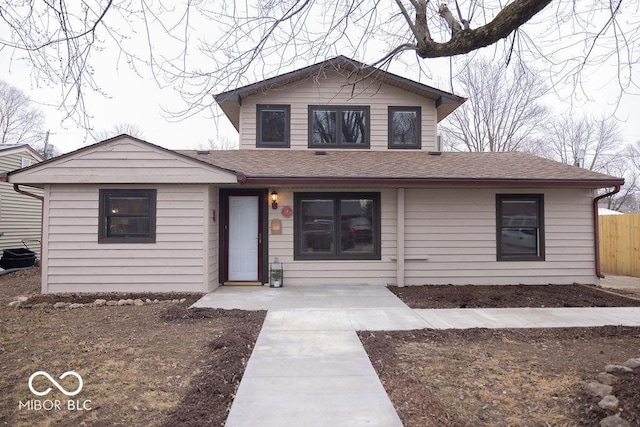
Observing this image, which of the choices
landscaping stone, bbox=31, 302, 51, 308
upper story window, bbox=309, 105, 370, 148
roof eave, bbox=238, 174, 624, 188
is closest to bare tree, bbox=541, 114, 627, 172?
roof eave, bbox=238, 174, 624, 188

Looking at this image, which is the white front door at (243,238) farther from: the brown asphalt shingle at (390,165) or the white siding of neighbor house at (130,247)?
the white siding of neighbor house at (130,247)

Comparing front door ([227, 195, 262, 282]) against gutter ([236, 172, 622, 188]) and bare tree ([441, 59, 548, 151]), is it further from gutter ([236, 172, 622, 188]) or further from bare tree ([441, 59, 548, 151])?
bare tree ([441, 59, 548, 151])

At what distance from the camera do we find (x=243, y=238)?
8906 millimetres

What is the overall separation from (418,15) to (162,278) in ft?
20.9

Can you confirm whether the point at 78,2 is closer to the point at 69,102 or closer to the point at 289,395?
the point at 69,102

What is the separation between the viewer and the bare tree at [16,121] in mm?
21425

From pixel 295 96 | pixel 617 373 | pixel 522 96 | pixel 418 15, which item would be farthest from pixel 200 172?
pixel 522 96

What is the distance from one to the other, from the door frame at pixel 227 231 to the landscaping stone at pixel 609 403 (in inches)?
260

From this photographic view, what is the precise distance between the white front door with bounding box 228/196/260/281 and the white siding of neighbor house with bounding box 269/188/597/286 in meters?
0.46

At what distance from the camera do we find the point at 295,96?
9945 mm

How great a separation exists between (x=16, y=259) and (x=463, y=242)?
1234 centimetres

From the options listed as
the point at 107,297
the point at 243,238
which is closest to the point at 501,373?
the point at 243,238

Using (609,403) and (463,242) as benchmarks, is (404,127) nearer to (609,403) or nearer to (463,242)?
(463,242)

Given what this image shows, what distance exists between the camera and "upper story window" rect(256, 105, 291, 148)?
994 centimetres
